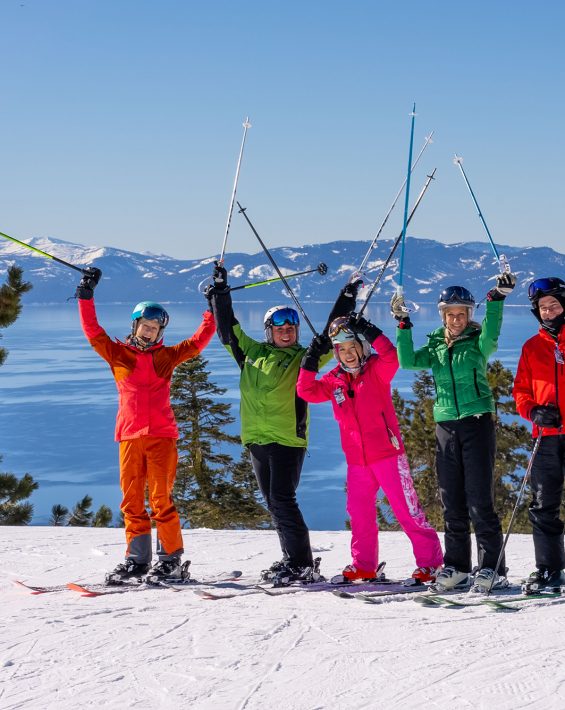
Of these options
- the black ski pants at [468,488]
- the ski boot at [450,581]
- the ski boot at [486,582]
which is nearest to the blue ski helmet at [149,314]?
the black ski pants at [468,488]

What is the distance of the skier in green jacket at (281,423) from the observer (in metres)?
5.32

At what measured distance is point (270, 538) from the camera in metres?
→ 7.91

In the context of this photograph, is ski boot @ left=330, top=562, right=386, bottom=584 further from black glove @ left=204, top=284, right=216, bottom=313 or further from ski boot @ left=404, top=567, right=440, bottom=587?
black glove @ left=204, top=284, right=216, bottom=313

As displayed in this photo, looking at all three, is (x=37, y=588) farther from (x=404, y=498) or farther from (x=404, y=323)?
(x=404, y=323)

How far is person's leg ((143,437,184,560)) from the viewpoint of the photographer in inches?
217

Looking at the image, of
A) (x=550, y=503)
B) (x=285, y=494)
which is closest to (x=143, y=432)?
(x=285, y=494)

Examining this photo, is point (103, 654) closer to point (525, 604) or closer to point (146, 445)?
point (146, 445)

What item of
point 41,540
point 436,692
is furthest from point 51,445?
point 436,692

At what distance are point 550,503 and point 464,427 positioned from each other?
26.1 inches

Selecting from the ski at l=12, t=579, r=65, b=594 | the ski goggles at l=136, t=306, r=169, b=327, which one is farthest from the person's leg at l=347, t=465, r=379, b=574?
the ski at l=12, t=579, r=65, b=594

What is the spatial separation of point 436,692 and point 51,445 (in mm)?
79877

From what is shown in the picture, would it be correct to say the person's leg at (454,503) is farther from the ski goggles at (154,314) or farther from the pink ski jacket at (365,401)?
the ski goggles at (154,314)

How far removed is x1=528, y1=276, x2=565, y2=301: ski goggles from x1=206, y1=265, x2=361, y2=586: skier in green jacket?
45.1 inches

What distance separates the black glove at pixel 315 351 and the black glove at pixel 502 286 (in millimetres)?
1058
